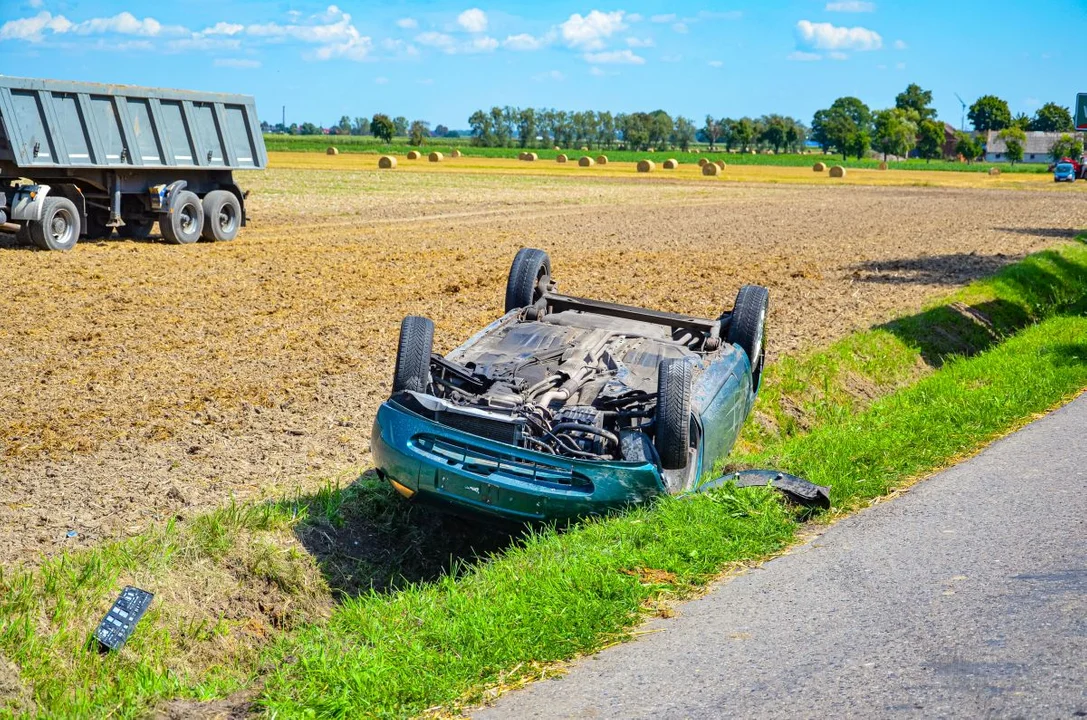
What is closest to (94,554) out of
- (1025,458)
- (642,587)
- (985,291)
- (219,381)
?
(642,587)

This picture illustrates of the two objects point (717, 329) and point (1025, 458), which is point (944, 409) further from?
point (717, 329)

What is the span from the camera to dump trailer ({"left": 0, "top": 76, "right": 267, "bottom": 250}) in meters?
17.5

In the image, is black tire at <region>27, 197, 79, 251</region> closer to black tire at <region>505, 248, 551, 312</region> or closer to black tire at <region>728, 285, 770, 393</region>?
black tire at <region>505, 248, 551, 312</region>

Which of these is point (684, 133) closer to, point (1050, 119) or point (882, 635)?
point (1050, 119)

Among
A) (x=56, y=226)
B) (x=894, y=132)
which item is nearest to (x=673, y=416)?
(x=56, y=226)

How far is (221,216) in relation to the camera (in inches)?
853

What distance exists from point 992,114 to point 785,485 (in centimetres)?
17298

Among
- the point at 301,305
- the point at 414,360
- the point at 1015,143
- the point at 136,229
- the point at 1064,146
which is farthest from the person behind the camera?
the point at 1015,143

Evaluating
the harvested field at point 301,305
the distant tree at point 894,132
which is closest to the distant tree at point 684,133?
the distant tree at point 894,132

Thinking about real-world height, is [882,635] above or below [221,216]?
below

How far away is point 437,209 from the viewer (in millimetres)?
31078

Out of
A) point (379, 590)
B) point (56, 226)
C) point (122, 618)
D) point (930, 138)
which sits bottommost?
point (379, 590)

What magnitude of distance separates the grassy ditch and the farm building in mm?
138713

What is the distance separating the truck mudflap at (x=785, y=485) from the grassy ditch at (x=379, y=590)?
0.11 m
